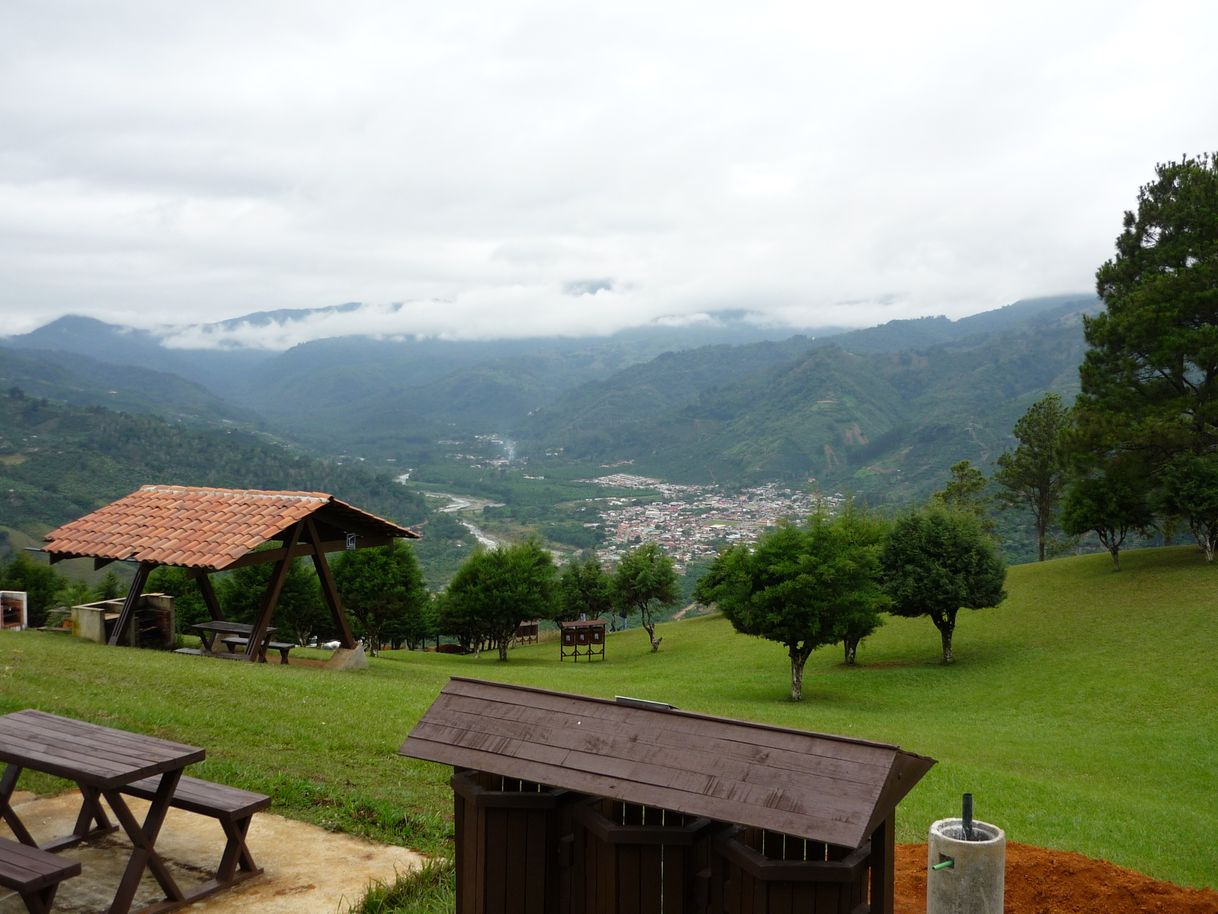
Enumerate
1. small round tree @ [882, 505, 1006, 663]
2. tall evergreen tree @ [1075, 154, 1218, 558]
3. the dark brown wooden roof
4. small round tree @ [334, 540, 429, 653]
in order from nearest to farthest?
the dark brown wooden roof → small round tree @ [882, 505, 1006, 663] → tall evergreen tree @ [1075, 154, 1218, 558] → small round tree @ [334, 540, 429, 653]

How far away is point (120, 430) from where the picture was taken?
6250 inches

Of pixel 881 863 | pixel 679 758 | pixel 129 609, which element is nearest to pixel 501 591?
pixel 129 609

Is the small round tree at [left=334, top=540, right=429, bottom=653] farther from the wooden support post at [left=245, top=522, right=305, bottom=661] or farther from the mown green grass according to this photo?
the wooden support post at [left=245, top=522, right=305, bottom=661]

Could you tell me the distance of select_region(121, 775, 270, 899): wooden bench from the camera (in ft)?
21.0

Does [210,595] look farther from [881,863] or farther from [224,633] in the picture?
[881,863]

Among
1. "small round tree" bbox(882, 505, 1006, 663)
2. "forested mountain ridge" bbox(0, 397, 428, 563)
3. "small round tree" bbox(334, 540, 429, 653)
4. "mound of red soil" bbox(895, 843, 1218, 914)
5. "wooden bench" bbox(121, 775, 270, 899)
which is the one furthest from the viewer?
"forested mountain ridge" bbox(0, 397, 428, 563)

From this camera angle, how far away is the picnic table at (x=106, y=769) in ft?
19.0

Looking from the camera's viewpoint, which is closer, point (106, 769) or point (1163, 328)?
point (106, 769)

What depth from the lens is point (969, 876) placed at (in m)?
4.80

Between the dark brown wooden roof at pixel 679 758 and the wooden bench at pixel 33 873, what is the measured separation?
2231 millimetres

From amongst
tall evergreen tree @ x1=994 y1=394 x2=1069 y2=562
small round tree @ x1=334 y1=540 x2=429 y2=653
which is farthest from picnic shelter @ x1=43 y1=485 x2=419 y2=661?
tall evergreen tree @ x1=994 y1=394 x2=1069 y2=562

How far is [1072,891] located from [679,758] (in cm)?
450

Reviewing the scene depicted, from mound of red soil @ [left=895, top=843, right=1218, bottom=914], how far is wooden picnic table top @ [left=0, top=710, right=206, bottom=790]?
553cm

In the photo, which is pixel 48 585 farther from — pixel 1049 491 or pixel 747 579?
pixel 1049 491
